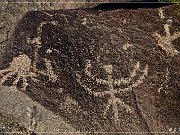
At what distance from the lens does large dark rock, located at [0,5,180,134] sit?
1.83 metres

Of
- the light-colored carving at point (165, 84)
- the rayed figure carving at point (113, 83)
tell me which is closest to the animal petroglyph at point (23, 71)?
the rayed figure carving at point (113, 83)

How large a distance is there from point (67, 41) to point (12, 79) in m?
0.26

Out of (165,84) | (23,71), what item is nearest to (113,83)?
(165,84)

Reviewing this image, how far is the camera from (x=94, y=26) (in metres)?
1.98

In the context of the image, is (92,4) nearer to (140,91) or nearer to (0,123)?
(140,91)

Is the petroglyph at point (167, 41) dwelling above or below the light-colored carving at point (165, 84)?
above

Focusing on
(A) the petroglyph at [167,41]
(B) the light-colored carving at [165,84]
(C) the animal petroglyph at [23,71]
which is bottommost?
(B) the light-colored carving at [165,84]

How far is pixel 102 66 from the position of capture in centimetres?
191

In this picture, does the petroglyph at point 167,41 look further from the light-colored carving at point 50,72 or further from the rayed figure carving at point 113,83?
the light-colored carving at point 50,72

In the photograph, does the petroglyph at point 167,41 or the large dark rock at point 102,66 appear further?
the petroglyph at point 167,41

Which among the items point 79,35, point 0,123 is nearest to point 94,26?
point 79,35

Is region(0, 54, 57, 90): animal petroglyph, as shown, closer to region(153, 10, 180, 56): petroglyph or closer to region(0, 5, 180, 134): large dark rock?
region(0, 5, 180, 134): large dark rock

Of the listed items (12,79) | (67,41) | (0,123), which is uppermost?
(67,41)

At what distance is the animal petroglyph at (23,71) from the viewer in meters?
1.87
